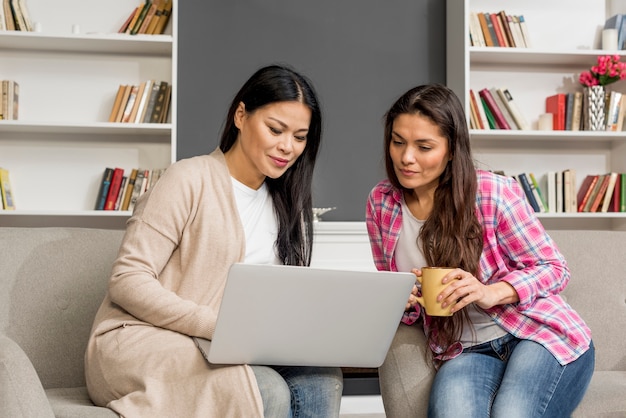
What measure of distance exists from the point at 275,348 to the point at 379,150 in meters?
2.72

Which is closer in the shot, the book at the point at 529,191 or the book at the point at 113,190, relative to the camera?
the book at the point at 113,190

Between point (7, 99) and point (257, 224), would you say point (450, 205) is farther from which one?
point (7, 99)

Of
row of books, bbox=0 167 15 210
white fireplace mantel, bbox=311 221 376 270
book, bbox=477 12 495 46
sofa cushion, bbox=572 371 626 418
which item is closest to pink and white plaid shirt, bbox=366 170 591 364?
sofa cushion, bbox=572 371 626 418

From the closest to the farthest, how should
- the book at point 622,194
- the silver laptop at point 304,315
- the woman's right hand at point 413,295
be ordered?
the silver laptop at point 304,315 < the woman's right hand at point 413,295 < the book at point 622,194

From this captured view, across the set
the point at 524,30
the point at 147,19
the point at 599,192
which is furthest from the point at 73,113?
the point at 599,192

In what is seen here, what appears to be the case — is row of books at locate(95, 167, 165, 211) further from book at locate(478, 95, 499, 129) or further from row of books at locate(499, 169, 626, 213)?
row of books at locate(499, 169, 626, 213)

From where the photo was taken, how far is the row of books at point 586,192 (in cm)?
416

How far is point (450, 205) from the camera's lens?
191 cm

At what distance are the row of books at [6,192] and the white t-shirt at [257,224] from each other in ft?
7.40

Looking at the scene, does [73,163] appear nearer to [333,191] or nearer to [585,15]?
[333,191]

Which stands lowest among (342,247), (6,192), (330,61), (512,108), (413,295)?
(342,247)

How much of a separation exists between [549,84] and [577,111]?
26cm

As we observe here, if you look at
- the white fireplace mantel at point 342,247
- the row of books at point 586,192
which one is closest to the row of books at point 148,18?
the white fireplace mantel at point 342,247

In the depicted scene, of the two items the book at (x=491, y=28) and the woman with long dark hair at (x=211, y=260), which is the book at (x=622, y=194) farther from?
the woman with long dark hair at (x=211, y=260)
